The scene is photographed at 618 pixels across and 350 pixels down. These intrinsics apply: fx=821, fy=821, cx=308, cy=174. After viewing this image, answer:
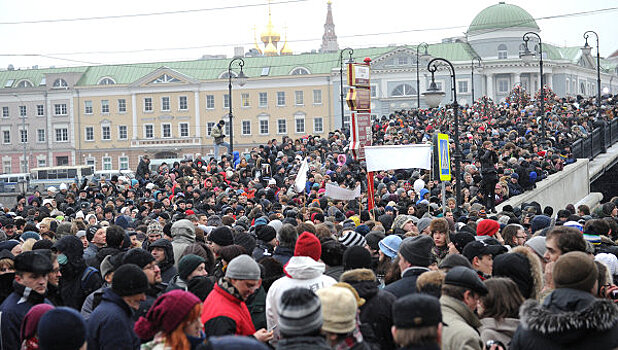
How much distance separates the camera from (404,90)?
85250 mm

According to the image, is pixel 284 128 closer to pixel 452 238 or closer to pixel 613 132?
pixel 613 132

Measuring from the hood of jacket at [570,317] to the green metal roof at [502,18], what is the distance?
295 feet

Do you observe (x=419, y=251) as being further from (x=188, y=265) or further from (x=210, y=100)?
(x=210, y=100)

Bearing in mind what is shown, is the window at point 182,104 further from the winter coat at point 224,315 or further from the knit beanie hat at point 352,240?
the winter coat at point 224,315

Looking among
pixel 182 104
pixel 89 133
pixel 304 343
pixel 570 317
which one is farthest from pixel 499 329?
pixel 89 133

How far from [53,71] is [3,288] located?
89.4 metres

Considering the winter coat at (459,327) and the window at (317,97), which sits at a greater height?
the window at (317,97)

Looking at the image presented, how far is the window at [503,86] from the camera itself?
288ft

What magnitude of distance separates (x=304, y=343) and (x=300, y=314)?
0.54 ft

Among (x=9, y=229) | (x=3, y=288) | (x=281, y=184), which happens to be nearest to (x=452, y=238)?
(x=3, y=288)

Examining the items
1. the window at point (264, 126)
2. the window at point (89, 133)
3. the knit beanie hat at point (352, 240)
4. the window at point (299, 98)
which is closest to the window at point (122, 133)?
the window at point (89, 133)

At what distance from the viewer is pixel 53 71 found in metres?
92.2

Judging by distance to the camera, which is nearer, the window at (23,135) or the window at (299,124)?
the window at (299,124)

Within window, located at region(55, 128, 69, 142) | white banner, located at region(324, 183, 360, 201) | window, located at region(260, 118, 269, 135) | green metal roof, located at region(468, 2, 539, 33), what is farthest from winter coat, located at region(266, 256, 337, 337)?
green metal roof, located at region(468, 2, 539, 33)
